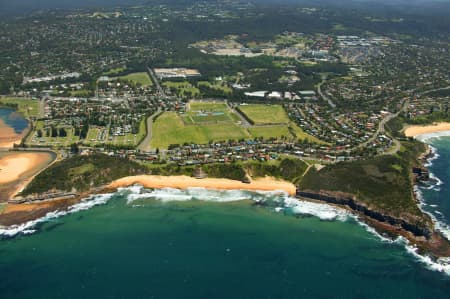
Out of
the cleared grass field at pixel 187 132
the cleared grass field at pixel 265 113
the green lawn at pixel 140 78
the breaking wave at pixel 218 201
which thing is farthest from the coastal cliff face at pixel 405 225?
the green lawn at pixel 140 78

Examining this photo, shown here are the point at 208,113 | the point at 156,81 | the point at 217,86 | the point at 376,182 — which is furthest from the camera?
the point at 156,81

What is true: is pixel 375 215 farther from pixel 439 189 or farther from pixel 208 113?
pixel 208 113

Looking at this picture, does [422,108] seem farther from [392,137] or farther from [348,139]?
[348,139]

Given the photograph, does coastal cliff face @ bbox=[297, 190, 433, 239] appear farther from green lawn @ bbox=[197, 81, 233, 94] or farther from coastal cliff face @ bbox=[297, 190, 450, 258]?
green lawn @ bbox=[197, 81, 233, 94]

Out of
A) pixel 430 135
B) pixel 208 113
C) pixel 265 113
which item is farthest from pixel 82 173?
pixel 430 135

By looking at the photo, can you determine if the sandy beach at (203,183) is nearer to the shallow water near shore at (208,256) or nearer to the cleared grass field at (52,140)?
the shallow water near shore at (208,256)
